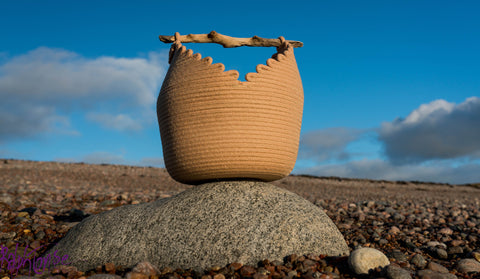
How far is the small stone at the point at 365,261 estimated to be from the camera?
3.68 m

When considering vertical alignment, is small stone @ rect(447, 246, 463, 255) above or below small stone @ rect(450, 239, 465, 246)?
below

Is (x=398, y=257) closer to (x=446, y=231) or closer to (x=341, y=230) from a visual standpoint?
(x=341, y=230)

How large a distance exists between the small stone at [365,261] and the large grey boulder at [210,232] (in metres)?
0.55

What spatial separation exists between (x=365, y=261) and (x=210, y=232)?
1550 mm

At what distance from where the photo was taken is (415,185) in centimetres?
2191

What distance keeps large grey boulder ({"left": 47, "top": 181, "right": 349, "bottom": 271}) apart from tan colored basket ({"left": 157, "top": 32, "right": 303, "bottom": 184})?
32cm

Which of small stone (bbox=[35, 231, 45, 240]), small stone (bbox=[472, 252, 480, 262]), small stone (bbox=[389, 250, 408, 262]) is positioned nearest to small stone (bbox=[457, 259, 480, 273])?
small stone (bbox=[389, 250, 408, 262])

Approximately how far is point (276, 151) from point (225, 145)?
62 centimetres

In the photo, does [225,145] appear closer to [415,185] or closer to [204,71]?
[204,71]

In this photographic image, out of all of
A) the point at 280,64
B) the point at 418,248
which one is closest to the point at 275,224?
the point at 280,64

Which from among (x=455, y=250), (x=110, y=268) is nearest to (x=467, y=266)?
(x=455, y=250)

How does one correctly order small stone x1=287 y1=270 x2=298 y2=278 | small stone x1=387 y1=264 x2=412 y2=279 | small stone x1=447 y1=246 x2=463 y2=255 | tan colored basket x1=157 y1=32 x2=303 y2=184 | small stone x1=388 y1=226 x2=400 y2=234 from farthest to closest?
1. small stone x1=388 y1=226 x2=400 y2=234
2. small stone x1=447 y1=246 x2=463 y2=255
3. tan colored basket x1=157 y1=32 x2=303 y2=184
4. small stone x1=287 y1=270 x2=298 y2=278
5. small stone x1=387 y1=264 x2=412 y2=279

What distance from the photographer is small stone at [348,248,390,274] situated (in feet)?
12.1

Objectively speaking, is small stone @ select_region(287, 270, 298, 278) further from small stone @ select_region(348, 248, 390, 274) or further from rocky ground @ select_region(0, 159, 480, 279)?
small stone @ select_region(348, 248, 390, 274)
